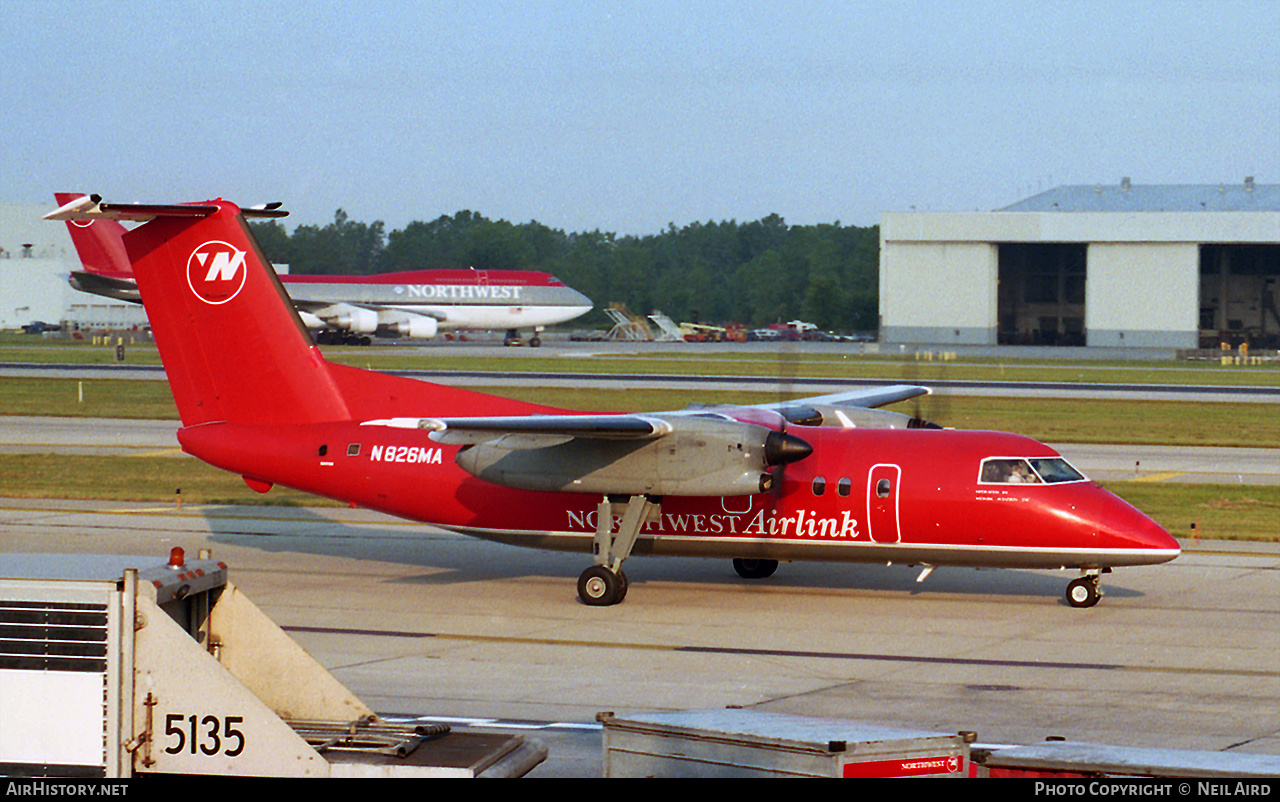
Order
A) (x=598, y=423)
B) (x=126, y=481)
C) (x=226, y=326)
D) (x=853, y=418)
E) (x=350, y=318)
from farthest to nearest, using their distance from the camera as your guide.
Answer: (x=350, y=318)
(x=126, y=481)
(x=853, y=418)
(x=226, y=326)
(x=598, y=423)

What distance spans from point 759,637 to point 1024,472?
4.64 metres

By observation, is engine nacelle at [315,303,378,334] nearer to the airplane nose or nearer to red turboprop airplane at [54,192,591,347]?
red turboprop airplane at [54,192,591,347]

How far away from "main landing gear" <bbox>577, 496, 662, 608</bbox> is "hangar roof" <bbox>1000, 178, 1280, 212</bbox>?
98.3m

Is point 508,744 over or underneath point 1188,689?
over

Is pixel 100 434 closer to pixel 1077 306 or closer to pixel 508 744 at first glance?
pixel 508 744

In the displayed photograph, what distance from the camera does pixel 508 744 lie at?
30.0 feet

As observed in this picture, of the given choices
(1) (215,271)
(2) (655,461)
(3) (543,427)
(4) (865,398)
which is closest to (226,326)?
(1) (215,271)

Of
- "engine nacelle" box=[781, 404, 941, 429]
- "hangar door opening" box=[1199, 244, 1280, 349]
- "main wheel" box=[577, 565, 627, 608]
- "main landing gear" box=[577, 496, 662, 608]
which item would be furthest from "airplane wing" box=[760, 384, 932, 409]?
"hangar door opening" box=[1199, 244, 1280, 349]

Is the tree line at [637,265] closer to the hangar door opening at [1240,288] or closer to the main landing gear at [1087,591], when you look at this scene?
the hangar door opening at [1240,288]

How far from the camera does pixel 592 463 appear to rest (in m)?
19.4

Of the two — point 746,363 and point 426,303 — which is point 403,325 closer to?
point 426,303

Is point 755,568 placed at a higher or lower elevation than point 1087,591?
lower

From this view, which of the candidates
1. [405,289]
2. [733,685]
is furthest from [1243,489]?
[405,289]

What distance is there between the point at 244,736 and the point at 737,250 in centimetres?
19332
